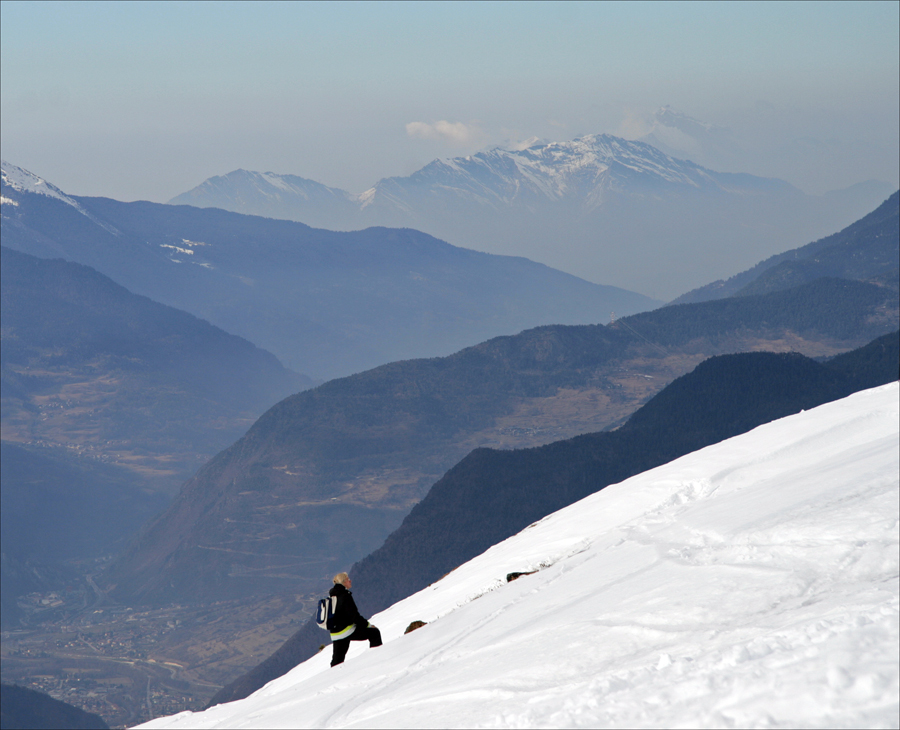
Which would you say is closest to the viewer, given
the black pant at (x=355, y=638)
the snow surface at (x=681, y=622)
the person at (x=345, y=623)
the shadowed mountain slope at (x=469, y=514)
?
the snow surface at (x=681, y=622)

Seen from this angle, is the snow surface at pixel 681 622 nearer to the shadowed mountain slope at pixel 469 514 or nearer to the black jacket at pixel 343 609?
the black jacket at pixel 343 609

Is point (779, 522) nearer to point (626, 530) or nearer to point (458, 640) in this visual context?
point (626, 530)

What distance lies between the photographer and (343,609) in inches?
835

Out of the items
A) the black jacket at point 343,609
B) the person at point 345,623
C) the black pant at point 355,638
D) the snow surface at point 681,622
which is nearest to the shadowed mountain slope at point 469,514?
the snow surface at point 681,622

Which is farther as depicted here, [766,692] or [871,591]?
[871,591]

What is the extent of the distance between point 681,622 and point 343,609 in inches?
323

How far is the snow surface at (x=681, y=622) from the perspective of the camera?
1295 cm

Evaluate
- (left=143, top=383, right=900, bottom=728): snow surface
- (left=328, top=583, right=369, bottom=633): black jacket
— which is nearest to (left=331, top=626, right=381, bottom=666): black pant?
(left=143, top=383, right=900, bottom=728): snow surface

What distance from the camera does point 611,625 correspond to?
1805cm

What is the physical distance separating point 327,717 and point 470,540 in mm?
155017

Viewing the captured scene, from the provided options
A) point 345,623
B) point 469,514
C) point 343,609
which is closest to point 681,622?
point 343,609

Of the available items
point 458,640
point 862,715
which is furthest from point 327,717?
point 862,715

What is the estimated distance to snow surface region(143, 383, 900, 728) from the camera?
1295 centimetres

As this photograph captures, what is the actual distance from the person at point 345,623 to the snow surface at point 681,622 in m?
0.56
